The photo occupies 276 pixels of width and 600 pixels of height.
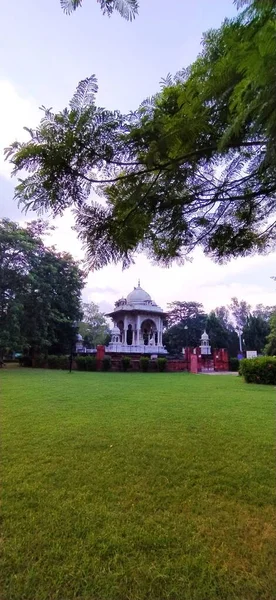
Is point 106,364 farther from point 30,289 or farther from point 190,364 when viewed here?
point 30,289

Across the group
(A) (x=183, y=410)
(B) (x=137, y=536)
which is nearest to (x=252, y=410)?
(A) (x=183, y=410)

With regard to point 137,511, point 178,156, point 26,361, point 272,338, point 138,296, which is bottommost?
point 137,511

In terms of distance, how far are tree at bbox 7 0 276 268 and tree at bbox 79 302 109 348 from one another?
35.6 meters

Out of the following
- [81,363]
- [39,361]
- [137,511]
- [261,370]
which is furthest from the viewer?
[39,361]

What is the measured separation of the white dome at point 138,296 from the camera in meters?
30.3

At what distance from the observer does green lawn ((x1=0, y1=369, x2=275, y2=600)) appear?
1636 millimetres

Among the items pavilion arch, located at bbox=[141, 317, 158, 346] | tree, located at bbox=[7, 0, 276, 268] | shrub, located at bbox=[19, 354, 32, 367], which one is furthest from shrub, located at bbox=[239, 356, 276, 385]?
pavilion arch, located at bbox=[141, 317, 158, 346]

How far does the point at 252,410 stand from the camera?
239 inches

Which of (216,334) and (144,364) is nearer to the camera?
(144,364)

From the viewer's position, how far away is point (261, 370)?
446 inches

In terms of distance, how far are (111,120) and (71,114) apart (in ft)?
0.81

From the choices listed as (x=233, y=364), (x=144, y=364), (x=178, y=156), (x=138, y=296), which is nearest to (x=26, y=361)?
(x=144, y=364)

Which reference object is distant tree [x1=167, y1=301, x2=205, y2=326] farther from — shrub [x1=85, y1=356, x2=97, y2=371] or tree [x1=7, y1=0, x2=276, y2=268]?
tree [x1=7, y1=0, x2=276, y2=268]

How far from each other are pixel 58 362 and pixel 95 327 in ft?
63.0
